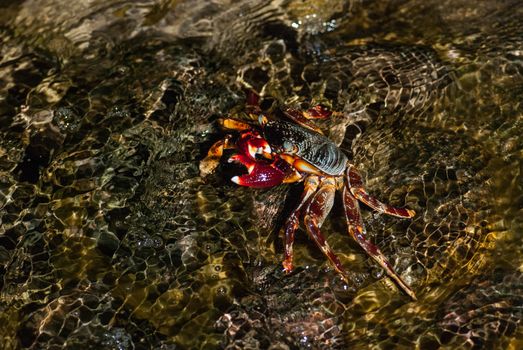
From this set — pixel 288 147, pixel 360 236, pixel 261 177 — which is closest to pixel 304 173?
pixel 288 147

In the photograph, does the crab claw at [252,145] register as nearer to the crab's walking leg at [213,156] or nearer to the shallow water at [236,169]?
the crab's walking leg at [213,156]

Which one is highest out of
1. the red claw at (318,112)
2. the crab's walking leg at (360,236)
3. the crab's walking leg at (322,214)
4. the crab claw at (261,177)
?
the crab claw at (261,177)

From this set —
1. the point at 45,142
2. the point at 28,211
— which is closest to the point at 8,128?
the point at 45,142

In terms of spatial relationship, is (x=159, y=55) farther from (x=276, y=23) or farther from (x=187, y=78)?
(x=276, y=23)

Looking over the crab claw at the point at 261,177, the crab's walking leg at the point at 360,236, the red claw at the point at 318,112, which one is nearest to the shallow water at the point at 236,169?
the crab's walking leg at the point at 360,236

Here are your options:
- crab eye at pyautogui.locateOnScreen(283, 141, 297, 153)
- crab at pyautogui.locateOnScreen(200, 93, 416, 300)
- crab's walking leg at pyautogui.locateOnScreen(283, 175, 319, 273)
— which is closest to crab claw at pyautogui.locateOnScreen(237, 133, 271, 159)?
crab at pyautogui.locateOnScreen(200, 93, 416, 300)

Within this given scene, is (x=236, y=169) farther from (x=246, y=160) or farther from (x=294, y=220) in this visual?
(x=294, y=220)
